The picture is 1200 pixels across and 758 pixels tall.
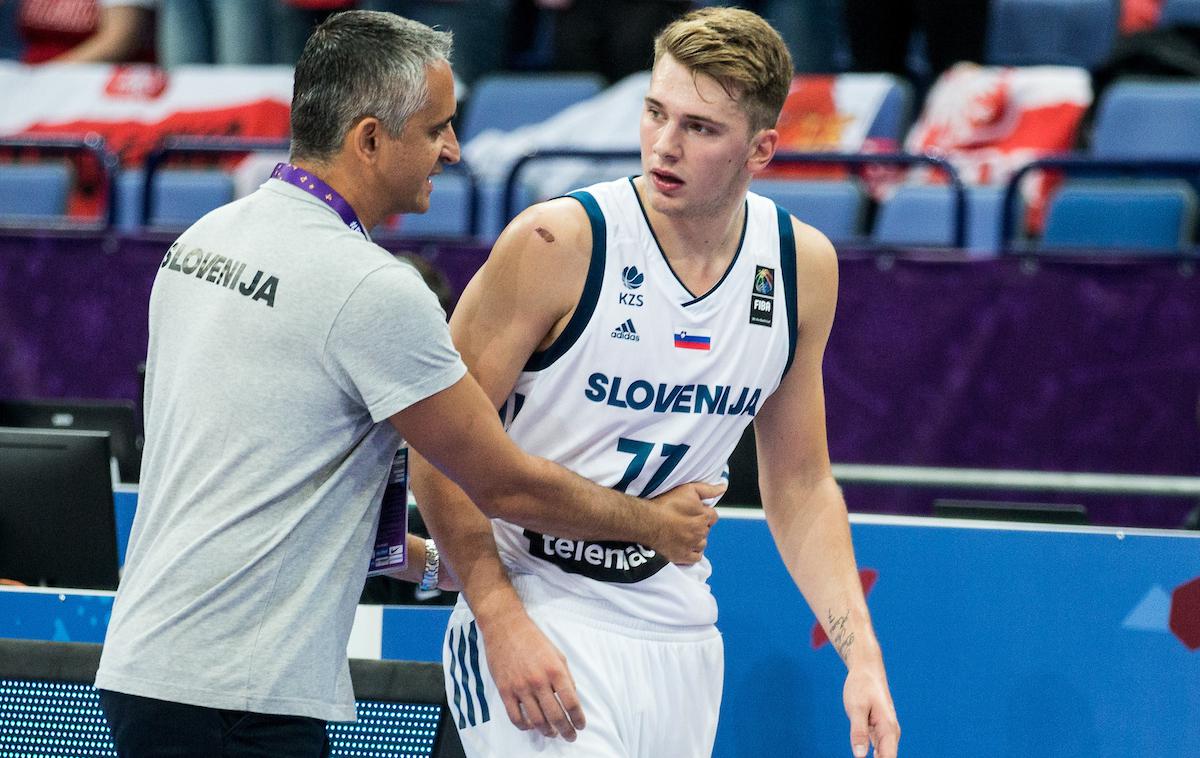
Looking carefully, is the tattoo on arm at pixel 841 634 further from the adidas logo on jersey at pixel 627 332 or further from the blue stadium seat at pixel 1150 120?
the blue stadium seat at pixel 1150 120

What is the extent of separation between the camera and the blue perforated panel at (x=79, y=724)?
111 inches

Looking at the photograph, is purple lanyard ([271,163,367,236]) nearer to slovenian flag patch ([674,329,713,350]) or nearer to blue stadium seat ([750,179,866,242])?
slovenian flag patch ([674,329,713,350])

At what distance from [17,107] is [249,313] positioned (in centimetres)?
738

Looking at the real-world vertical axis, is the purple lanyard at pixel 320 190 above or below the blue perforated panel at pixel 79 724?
above

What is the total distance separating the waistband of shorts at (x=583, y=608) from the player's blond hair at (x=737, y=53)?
82 cm

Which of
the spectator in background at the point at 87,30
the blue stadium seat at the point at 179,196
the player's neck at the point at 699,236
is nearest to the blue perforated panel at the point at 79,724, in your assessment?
the player's neck at the point at 699,236

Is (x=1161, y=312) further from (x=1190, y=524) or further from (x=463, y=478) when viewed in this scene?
(x=463, y=478)

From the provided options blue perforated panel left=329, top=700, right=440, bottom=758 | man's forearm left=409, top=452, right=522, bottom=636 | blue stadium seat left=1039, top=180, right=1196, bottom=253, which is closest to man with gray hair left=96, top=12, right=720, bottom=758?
man's forearm left=409, top=452, right=522, bottom=636

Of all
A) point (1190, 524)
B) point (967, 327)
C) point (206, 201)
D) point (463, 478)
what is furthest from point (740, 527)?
point (206, 201)

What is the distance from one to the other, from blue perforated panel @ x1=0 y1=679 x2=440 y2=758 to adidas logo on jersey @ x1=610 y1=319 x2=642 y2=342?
34.8 inches

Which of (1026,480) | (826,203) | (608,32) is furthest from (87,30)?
(1026,480)

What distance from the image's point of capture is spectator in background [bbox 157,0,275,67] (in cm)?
846

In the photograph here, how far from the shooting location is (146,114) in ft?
27.6

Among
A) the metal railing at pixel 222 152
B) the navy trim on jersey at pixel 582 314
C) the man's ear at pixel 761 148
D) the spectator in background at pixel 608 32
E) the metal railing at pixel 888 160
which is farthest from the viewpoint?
the spectator in background at pixel 608 32
